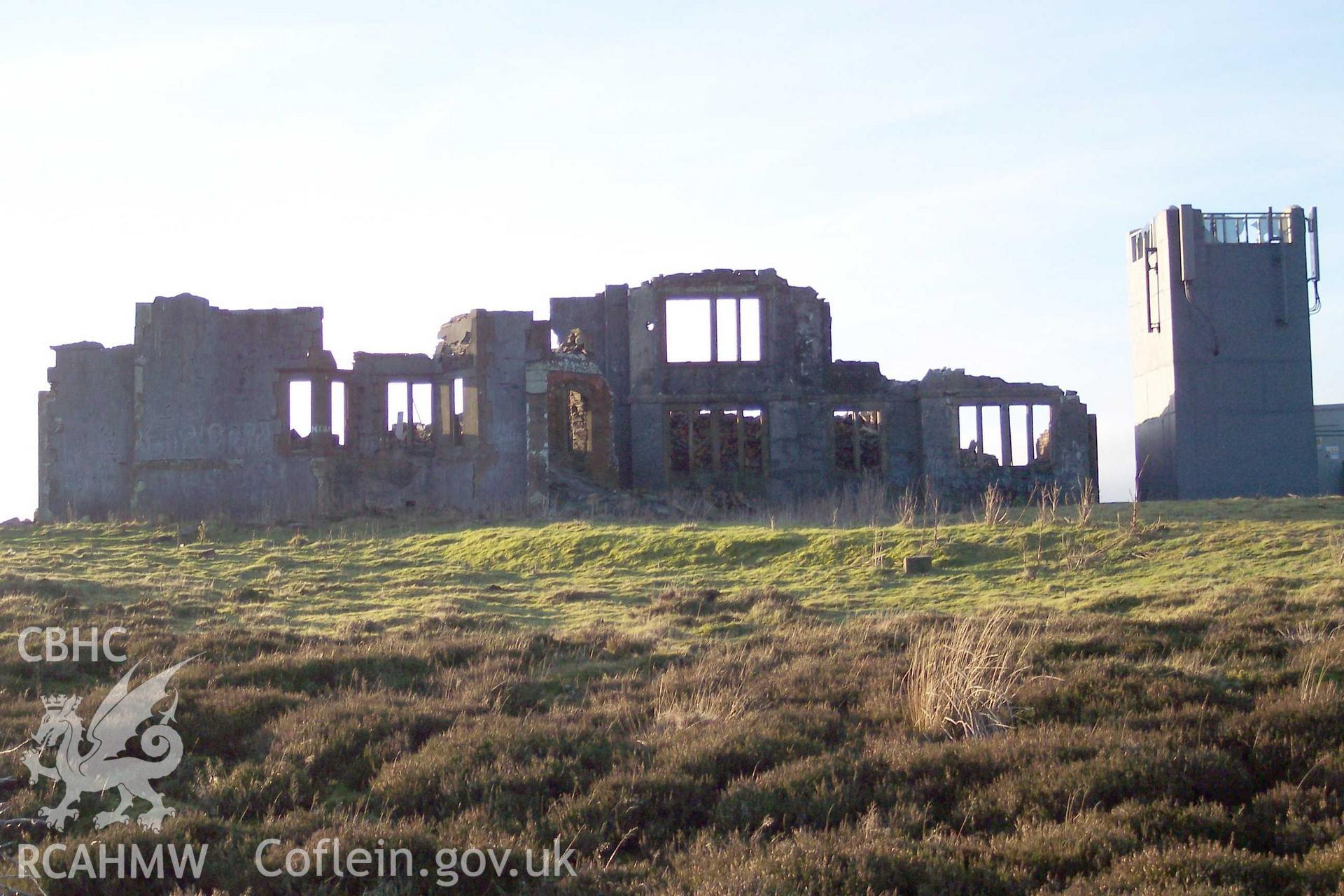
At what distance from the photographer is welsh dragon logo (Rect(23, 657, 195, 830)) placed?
754 centimetres

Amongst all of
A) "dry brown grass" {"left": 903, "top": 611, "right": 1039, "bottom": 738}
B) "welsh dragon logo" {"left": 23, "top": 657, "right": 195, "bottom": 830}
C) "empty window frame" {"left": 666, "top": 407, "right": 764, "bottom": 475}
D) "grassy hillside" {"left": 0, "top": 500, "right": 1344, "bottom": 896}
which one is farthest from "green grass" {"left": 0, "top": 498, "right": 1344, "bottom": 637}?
"empty window frame" {"left": 666, "top": 407, "right": 764, "bottom": 475}

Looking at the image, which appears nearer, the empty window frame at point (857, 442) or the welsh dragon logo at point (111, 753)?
the welsh dragon logo at point (111, 753)

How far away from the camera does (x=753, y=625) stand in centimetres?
1209

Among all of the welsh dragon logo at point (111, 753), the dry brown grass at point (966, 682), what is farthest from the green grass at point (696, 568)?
the welsh dragon logo at point (111, 753)

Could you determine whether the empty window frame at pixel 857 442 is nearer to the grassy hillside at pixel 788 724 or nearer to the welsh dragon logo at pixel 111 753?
the grassy hillside at pixel 788 724

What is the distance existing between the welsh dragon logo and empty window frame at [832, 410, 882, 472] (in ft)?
69.4

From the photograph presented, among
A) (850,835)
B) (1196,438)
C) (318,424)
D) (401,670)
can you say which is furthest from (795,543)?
(1196,438)

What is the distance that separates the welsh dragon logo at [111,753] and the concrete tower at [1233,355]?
74.9ft

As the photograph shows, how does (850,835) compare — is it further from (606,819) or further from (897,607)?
(897,607)

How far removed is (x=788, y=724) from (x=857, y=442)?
20.9 metres

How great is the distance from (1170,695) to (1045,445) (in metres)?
21.8

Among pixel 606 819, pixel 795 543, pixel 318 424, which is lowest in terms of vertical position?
pixel 606 819

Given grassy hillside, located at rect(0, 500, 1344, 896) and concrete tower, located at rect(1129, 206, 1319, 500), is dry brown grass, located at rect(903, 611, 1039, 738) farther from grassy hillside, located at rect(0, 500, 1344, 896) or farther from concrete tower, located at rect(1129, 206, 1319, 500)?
concrete tower, located at rect(1129, 206, 1319, 500)

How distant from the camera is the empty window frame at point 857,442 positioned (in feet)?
95.0
